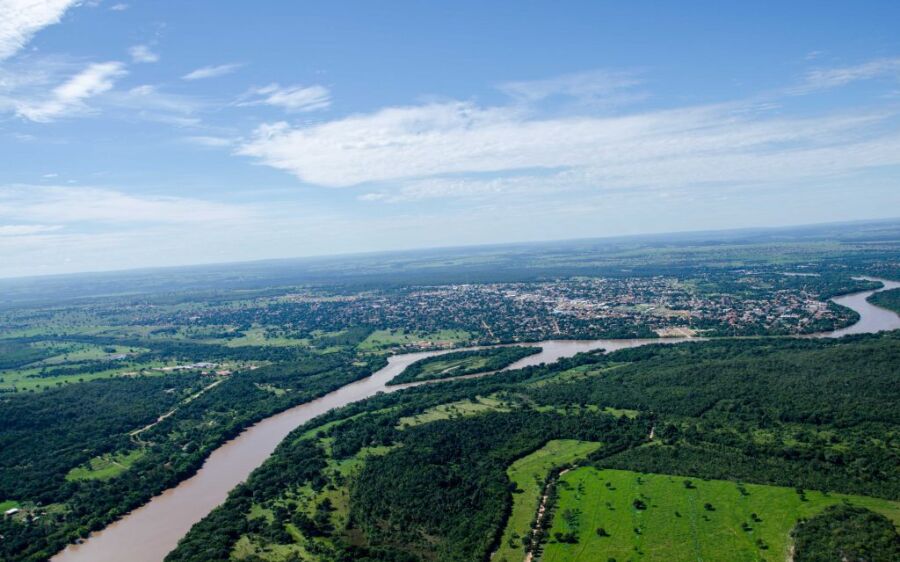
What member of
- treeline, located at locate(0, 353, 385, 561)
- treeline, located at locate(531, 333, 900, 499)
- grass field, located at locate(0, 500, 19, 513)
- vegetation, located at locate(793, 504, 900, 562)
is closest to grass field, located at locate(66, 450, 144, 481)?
treeline, located at locate(0, 353, 385, 561)

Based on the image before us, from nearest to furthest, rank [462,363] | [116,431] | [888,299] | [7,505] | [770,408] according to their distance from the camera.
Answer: [7,505] < [770,408] < [116,431] < [462,363] < [888,299]

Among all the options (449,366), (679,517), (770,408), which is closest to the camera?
(679,517)

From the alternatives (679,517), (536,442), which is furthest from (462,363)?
(679,517)

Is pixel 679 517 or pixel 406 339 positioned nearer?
pixel 679 517

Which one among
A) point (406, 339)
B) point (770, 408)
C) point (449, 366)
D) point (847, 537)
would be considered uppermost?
point (406, 339)

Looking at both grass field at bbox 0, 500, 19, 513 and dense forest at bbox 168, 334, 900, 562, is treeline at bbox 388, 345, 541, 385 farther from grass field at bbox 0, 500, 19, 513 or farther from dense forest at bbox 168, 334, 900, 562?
grass field at bbox 0, 500, 19, 513

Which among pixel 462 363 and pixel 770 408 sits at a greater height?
pixel 462 363

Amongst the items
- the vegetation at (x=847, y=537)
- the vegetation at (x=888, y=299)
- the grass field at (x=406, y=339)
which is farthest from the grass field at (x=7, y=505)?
the vegetation at (x=888, y=299)

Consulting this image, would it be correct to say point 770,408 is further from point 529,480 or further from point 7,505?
point 7,505
